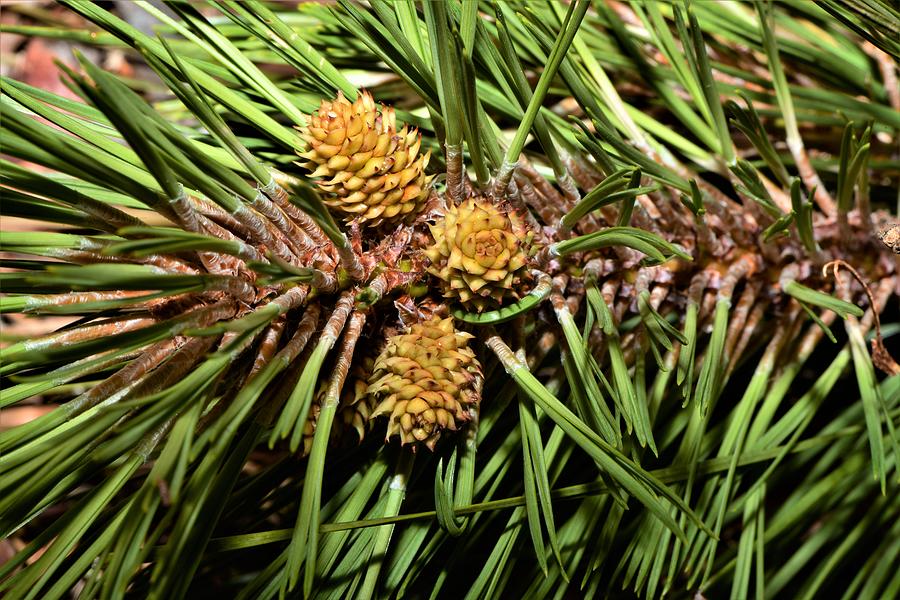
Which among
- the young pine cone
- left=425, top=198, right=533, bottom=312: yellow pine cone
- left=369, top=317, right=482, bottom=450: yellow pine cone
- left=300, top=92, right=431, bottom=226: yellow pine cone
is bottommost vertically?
the young pine cone

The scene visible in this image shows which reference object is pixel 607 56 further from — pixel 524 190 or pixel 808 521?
pixel 808 521

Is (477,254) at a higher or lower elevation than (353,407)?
higher

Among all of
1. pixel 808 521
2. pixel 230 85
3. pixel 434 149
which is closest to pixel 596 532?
pixel 808 521

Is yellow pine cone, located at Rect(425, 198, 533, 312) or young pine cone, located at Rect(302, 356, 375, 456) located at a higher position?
yellow pine cone, located at Rect(425, 198, 533, 312)

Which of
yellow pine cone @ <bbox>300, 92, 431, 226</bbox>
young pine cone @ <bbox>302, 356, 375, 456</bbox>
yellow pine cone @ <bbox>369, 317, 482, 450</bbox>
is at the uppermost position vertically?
yellow pine cone @ <bbox>300, 92, 431, 226</bbox>

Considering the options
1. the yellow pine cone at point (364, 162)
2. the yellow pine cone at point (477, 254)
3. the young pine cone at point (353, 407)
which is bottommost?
the young pine cone at point (353, 407)
